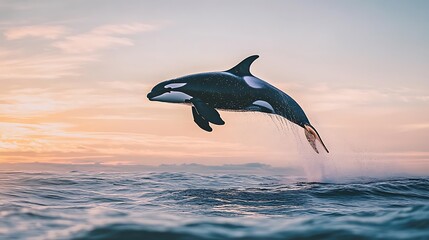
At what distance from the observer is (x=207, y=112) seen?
1645cm

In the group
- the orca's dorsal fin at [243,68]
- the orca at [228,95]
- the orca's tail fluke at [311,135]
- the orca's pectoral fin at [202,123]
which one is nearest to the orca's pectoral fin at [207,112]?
the orca at [228,95]

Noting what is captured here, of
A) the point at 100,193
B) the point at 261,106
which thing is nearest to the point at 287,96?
the point at 261,106

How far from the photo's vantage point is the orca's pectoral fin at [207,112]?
Result: 52.8ft

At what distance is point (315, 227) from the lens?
8438 mm

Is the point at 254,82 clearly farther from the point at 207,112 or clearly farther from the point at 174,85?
the point at 174,85

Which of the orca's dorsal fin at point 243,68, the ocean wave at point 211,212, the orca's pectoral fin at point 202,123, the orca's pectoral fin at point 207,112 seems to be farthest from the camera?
the orca's pectoral fin at point 202,123

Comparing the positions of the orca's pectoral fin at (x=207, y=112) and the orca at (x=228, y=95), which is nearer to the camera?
the orca's pectoral fin at (x=207, y=112)

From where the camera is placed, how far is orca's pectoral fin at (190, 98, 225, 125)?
1609cm

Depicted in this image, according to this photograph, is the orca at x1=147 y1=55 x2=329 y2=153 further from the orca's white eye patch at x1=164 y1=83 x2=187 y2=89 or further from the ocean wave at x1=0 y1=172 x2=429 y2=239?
the ocean wave at x1=0 y1=172 x2=429 y2=239

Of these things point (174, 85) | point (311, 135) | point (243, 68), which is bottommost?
point (311, 135)

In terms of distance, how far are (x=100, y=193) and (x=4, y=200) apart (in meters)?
3.81

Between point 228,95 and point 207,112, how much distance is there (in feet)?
3.30

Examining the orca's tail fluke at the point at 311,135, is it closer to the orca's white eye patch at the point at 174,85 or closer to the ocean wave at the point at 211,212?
the ocean wave at the point at 211,212

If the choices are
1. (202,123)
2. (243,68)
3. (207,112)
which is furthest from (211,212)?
(243,68)
